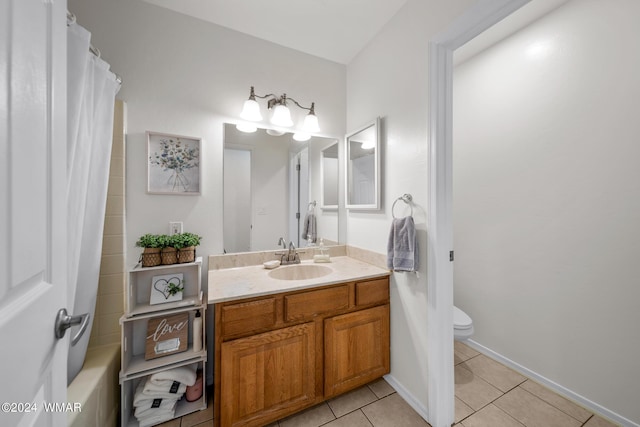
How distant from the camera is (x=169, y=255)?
4.46 feet

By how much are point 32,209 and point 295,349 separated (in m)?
1.22

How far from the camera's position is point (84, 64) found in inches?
38.5

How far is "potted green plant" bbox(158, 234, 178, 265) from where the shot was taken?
135cm

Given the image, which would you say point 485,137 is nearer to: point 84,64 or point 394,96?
point 394,96

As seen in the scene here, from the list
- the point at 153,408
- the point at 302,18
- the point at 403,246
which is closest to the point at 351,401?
the point at 403,246

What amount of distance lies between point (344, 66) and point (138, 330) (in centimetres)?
258

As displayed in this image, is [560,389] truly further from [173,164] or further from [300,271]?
[173,164]

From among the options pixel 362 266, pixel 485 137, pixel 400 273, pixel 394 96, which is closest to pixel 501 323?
pixel 400 273

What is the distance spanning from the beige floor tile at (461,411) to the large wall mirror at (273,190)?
4.50 feet

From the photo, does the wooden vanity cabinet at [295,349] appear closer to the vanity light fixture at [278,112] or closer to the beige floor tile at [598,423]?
the beige floor tile at [598,423]

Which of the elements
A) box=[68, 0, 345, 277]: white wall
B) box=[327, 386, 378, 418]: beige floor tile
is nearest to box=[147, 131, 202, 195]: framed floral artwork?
box=[68, 0, 345, 277]: white wall

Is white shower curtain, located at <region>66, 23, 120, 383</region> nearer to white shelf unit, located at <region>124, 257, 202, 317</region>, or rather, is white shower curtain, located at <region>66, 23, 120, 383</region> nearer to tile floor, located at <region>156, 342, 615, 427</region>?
white shelf unit, located at <region>124, 257, 202, 317</region>

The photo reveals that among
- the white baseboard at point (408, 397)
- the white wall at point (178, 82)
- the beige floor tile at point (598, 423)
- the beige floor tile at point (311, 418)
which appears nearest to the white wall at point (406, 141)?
the white baseboard at point (408, 397)

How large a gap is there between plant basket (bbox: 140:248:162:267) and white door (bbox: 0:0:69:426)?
2.50 ft
